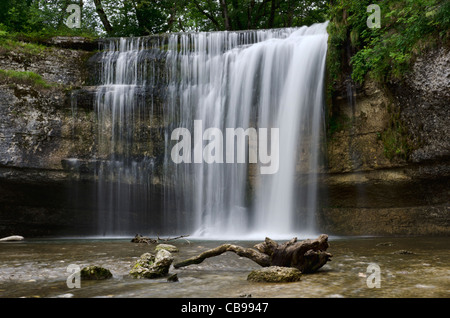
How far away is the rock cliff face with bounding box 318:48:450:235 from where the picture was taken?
948 cm

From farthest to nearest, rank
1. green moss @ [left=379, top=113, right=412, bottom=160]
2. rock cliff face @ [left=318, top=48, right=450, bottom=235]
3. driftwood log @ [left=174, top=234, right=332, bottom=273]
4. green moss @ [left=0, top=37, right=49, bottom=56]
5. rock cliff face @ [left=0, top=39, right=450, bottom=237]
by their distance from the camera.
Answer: green moss @ [left=0, top=37, right=49, bottom=56], green moss @ [left=379, top=113, right=412, bottom=160], rock cliff face @ [left=0, top=39, right=450, bottom=237], rock cliff face @ [left=318, top=48, right=450, bottom=235], driftwood log @ [left=174, top=234, right=332, bottom=273]

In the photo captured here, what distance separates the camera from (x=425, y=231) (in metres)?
10.3

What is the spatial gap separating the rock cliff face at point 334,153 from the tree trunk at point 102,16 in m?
7.02

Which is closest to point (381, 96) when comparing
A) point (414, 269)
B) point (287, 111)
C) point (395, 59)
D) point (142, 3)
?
point (395, 59)

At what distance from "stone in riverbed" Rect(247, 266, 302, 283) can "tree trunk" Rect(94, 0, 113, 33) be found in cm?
2044

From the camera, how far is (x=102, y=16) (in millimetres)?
21406

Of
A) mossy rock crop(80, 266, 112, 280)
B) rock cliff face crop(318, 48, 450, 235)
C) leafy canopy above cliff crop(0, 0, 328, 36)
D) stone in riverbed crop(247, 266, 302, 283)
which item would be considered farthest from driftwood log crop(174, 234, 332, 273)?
leafy canopy above cliff crop(0, 0, 328, 36)

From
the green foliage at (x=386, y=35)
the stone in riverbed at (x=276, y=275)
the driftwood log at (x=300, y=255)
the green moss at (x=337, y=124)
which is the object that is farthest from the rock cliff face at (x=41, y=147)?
the stone in riverbed at (x=276, y=275)

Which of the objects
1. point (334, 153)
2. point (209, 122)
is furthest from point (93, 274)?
point (209, 122)

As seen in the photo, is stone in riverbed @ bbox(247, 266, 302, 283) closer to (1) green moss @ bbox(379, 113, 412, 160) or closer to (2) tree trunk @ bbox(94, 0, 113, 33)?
(1) green moss @ bbox(379, 113, 412, 160)

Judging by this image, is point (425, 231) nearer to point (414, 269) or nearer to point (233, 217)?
point (233, 217)

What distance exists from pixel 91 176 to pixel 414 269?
10950mm

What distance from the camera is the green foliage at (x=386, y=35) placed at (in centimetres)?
891

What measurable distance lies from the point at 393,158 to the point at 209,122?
5800mm
